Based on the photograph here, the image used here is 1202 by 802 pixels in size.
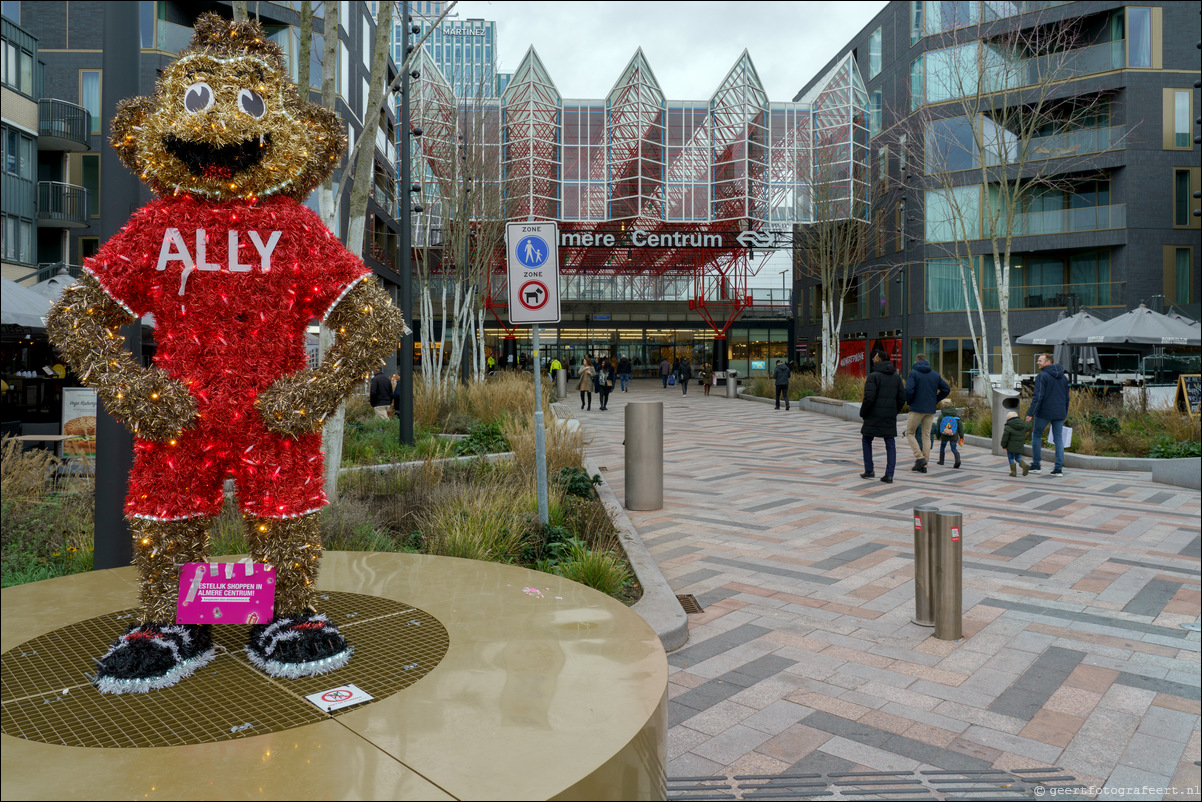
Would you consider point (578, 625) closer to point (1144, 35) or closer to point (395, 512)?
point (395, 512)

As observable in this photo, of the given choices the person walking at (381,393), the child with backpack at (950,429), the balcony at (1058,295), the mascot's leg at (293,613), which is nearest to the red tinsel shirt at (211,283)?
the mascot's leg at (293,613)

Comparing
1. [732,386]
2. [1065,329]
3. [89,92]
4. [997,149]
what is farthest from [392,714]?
[732,386]

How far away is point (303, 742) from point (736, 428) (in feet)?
55.4

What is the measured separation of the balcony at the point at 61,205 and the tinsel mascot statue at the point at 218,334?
80.4 ft

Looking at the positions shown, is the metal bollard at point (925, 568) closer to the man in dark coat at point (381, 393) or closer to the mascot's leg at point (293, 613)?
the mascot's leg at point (293, 613)

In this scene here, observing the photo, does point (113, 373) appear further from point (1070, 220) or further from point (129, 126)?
point (1070, 220)

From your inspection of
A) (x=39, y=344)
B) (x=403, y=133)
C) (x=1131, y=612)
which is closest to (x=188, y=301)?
(x=1131, y=612)

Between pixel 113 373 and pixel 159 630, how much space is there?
87 cm

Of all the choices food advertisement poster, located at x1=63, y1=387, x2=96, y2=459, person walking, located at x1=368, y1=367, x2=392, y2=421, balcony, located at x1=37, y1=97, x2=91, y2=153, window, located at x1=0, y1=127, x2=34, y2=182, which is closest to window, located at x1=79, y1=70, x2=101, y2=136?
balcony, located at x1=37, y1=97, x2=91, y2=153

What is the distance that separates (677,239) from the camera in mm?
36031

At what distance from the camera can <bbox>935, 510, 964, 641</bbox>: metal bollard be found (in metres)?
4.54

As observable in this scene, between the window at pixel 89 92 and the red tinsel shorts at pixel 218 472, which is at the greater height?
the window at pixel 89 92

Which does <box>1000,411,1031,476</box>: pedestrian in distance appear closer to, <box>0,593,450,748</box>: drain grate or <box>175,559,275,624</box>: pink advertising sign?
<box>0,593,450,748</box>: drain grate

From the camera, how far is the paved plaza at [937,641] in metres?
3.25
